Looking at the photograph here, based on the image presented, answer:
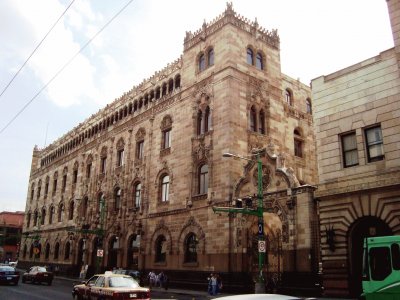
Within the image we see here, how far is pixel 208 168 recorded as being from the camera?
101 feet

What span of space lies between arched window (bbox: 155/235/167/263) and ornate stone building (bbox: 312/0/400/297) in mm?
16731

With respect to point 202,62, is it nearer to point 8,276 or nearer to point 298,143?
point 298,143

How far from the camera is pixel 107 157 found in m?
46.1

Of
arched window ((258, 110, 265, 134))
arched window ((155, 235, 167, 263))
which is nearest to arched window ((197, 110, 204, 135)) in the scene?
arched window ((258, 110, 265, 134))

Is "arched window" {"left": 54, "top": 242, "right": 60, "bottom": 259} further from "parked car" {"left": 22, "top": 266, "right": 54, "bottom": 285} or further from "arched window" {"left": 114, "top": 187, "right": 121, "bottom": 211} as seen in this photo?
"parked car" {"left": 22, "top": 266, "right": 54, "bottom": 285}

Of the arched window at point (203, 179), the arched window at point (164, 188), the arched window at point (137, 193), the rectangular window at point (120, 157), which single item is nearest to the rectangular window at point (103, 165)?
the rectangular window at point (120, 157)

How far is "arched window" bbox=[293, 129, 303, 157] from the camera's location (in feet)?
124

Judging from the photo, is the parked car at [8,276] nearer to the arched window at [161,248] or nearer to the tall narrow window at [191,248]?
the arched window at [161,248]

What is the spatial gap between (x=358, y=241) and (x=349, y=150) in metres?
4.58

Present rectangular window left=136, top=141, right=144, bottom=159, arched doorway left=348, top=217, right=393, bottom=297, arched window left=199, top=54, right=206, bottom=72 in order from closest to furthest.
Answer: arched doorway left=348, top=217, right=393, bottom=297, arched window left=199, top=54, right=206, bottom=72, rectangular window left=136, top=141, right=144, bottom=159

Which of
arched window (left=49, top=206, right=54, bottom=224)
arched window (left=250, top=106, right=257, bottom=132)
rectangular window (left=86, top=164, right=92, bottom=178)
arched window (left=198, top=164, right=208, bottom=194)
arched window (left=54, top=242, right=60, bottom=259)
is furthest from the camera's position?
arched window (left=49, top=206, right=54, bottom=224)

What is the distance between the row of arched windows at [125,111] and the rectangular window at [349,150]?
19573mm

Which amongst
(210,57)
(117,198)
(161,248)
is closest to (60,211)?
(117,198)

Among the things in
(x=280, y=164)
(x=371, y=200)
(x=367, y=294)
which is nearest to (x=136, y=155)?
(x=280, y=164)
